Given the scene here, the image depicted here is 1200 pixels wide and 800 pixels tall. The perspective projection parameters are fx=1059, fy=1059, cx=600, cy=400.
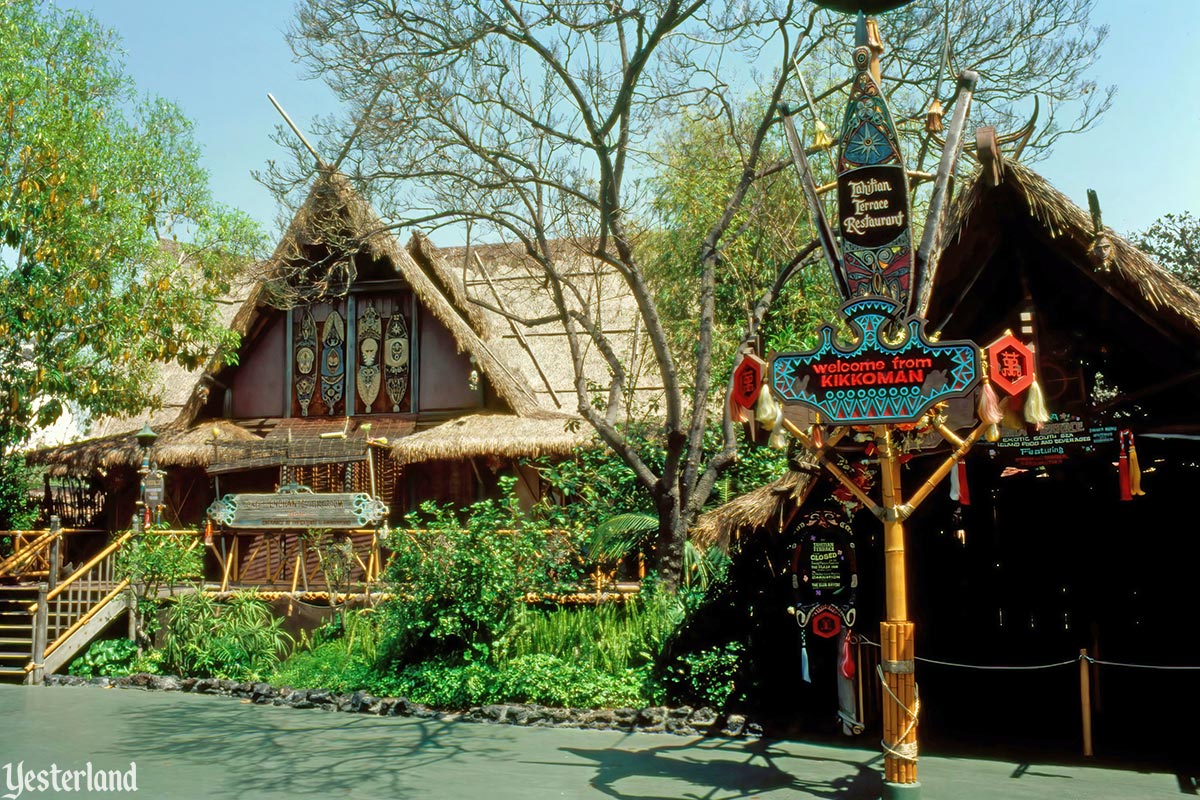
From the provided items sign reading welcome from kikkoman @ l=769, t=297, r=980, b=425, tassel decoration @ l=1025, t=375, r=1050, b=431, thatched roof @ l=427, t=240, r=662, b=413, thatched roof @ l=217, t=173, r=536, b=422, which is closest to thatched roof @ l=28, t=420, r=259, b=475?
thatched roof @ l=217, t=173, r=536, b=422

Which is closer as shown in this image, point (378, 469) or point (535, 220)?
point (535, 220)

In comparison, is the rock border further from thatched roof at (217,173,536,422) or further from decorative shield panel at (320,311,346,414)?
decorative shield panel at (320,311,346,414)

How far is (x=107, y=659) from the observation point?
13.7 metres

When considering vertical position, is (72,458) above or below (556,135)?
below

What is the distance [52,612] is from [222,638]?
292cm

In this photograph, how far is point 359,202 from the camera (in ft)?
52.0

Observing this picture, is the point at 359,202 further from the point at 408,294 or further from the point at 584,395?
the point at 584,395

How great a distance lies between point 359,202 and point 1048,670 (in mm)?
11227

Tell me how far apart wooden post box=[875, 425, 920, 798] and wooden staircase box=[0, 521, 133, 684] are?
434 inches

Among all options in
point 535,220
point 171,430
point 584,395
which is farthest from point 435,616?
point 171,430

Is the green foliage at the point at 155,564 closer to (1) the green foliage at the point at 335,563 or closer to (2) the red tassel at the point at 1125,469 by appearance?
(1) the green foliage at the point at 335,563

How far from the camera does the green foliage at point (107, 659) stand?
13547 millimetres

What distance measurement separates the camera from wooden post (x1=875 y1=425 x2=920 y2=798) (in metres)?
6.61

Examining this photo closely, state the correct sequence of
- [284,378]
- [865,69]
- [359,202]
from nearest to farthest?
1. [865,69]
2. [359,202]
3. [284,378]
